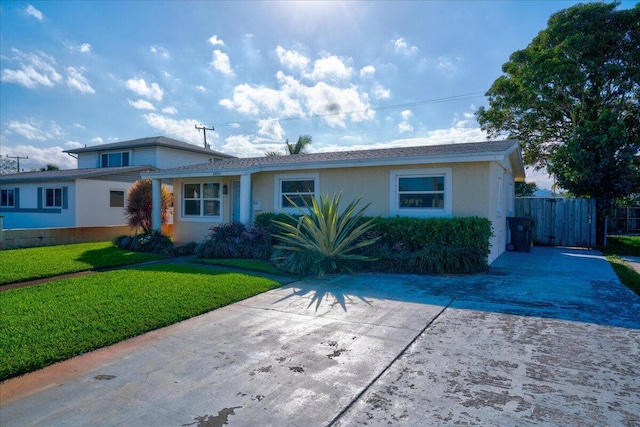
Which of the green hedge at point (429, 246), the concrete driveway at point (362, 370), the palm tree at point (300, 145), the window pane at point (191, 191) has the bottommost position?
the concrete driveway at point (362, 370)

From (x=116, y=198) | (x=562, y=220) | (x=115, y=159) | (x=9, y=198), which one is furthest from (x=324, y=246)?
(x=9, y=198)

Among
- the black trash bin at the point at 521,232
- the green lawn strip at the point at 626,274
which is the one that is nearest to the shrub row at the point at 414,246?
the green lawn strip at the point at 626,274

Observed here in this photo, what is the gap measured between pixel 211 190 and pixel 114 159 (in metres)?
14.4

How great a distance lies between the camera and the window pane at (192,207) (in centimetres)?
1464

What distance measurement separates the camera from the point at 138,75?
44.7 feet

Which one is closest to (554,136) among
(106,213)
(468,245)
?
(468,245)

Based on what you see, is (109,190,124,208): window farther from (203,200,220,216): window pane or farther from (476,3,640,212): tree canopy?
(476,3,640,212): tree canopy

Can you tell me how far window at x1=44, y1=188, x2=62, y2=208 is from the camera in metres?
19.9

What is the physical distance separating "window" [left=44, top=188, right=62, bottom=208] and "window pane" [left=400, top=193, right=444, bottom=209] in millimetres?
18341

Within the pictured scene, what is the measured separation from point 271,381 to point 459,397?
5.36ft

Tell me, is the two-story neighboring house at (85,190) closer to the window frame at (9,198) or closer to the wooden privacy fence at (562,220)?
the window frame at (9,198)

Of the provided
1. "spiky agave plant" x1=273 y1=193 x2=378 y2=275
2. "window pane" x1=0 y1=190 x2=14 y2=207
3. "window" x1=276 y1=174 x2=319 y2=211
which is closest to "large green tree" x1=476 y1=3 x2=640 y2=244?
"window" x1=276 y1=174 x2=319 y2=211

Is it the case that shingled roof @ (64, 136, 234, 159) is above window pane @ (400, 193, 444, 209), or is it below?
above

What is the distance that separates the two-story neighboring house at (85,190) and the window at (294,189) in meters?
11.8
